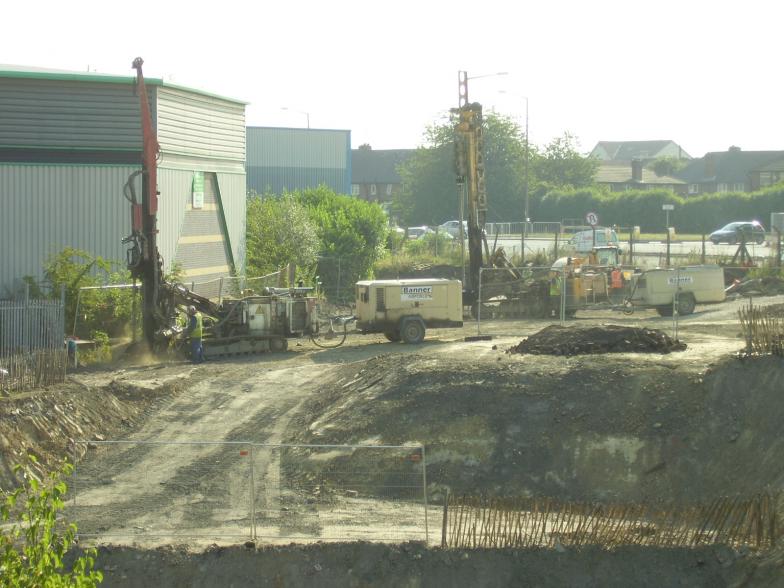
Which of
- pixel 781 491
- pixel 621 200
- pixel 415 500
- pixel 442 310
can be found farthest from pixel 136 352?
pixel 621 200

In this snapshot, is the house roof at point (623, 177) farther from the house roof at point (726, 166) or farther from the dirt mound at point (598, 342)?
the dirt mound at point (598, 342)

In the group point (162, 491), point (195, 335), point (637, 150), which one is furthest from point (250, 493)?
point (637, 150)

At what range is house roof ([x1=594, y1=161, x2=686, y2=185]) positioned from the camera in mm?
109625

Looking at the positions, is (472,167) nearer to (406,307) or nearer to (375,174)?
(406,307)

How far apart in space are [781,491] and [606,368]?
5.99 meters

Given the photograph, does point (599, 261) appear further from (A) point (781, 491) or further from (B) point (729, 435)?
(A) point (781, 491)

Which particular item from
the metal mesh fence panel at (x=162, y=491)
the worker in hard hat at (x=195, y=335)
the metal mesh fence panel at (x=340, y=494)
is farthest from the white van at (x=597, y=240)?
the metal mesh fence panel at (x=162, y=491)

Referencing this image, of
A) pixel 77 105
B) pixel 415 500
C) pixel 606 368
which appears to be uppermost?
pixel 77 105

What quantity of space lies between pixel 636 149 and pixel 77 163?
139 metres

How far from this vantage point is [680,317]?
111ft

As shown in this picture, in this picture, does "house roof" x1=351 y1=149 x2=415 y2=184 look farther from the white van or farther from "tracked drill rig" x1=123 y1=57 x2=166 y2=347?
"tracked drill rig" x1=123 y1=57 x2=166 y2=347

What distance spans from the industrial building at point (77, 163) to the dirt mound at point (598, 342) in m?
14.4

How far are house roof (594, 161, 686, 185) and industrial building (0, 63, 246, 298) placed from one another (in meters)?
77.0

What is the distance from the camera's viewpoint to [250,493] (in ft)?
55.7
